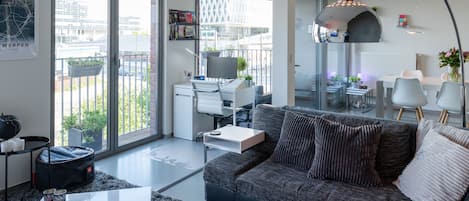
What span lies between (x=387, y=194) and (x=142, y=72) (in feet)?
11.1

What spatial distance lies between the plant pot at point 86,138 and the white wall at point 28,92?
39 cm

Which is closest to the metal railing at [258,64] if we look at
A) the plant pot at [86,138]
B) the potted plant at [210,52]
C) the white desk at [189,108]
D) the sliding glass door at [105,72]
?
the potted plant at [210,52]

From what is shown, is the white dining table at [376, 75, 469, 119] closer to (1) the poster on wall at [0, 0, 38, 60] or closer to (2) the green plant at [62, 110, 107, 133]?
(2) the green plant at [62, 110, 107, 133]

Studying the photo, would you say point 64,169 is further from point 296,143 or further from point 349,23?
point 349,23

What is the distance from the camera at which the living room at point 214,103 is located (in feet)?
8.28

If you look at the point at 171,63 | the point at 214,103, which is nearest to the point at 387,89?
the point at 214,103

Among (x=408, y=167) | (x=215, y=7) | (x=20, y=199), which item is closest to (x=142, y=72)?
(x=215, y=7)

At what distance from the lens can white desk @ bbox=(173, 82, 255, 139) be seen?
4.95 m

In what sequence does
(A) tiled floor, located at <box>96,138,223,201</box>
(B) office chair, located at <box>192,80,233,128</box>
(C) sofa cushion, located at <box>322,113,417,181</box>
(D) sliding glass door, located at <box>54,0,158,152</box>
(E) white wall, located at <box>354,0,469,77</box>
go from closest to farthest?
(C) sofa cushion, located at <box>322,113,417,181</box> → (A) tiled floor, located at <box>96,138,223,201</box> → (D) sliding glass door, located at <box>54,0,158,152</box> → (B) office chair, located at <box>192,80,233,128</box> → (E) white wall, located at <box>354,0,469,77</box>

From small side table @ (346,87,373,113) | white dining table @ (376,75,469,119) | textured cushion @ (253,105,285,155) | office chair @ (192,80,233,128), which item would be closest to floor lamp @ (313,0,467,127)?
textured cushion @ (253,105,285,155)

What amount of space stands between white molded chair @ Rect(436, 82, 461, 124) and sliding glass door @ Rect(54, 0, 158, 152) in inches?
142

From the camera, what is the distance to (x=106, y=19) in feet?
14.1

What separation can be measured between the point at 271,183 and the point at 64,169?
6.00 feet

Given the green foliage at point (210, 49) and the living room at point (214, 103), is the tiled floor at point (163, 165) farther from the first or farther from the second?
the green foliage at point (210, 49)
